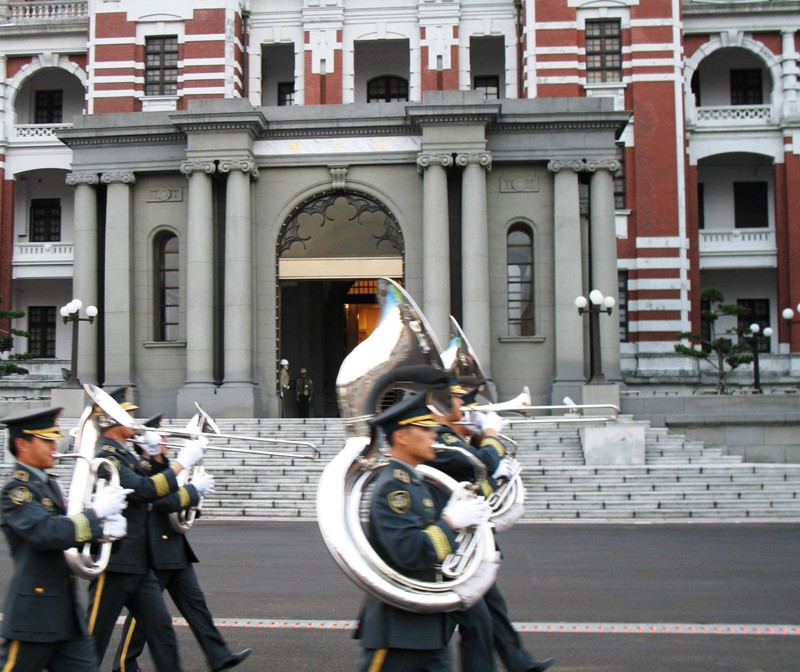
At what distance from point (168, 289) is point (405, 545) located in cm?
2468

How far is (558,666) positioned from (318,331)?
84.8 ft

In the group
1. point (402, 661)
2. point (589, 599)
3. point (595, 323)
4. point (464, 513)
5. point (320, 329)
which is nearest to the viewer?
point (464, 513)

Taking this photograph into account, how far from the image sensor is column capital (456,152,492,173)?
87.0 feet

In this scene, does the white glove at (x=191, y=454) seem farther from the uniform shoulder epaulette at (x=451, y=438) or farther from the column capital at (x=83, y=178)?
the column capital at (x=83, y=178)

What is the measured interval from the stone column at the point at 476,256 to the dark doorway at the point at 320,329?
6950 mm

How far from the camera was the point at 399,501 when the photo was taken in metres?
4.81

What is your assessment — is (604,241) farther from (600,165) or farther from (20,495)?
(20,495)

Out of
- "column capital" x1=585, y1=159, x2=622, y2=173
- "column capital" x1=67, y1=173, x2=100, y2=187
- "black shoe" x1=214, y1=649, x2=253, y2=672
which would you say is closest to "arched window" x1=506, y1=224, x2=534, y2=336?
"column capital" x1=585, y1=159, x2=622, y2=173

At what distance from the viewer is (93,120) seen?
2808cm

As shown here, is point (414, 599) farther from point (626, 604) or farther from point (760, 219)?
point (760, 219)

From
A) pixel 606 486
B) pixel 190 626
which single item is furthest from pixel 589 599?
pixel 606 486

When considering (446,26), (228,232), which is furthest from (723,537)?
(446,26)

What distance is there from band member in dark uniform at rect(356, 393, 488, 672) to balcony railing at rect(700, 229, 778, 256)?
37.2 meters

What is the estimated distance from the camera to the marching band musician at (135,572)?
6605 millimetres
